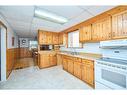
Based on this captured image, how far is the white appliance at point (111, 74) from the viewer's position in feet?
6.17

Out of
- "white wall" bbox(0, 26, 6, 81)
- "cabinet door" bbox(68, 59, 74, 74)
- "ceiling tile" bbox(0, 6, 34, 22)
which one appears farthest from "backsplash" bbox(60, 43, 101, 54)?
"white wall" bbox(0, 26, 6, 81)

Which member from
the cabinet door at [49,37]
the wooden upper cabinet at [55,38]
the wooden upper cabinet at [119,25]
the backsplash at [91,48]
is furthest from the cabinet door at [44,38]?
the wooden upper cabinet at [119,25]

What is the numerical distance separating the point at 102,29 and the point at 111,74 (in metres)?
1.29

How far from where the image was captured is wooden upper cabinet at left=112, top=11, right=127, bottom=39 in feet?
7.02

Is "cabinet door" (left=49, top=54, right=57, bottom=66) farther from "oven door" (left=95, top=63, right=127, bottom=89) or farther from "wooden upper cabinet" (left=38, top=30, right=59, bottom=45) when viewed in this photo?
"oven door" (left=95, top=63, right=127, bottom=89)

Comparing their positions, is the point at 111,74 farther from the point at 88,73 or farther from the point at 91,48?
the point at 91,48

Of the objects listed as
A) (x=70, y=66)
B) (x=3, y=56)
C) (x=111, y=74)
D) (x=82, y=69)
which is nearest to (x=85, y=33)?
(x=82, y=69)

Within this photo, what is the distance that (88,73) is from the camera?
290cm

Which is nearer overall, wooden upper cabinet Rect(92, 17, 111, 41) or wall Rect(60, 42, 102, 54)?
wooden upper cabinet Rect(92, 17, 111, 41)

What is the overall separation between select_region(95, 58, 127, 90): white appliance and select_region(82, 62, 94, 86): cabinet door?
26cm

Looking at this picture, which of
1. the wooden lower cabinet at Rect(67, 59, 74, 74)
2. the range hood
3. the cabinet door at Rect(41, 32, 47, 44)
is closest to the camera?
the range hood
